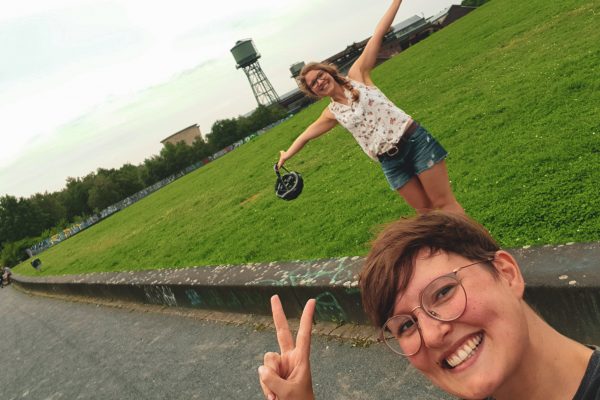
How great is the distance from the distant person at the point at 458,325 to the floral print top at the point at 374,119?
1716mm

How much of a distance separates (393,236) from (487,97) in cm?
837

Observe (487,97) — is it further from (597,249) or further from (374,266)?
(374,266)

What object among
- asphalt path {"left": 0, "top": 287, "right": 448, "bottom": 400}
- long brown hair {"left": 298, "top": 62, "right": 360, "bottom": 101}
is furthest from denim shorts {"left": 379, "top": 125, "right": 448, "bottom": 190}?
asphalt path {"left": 0, "top": 287, "right": 448, "bottom": 400}

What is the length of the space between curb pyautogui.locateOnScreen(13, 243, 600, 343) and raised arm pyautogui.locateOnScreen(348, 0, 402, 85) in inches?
64.5

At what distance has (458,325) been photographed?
4.14 ft

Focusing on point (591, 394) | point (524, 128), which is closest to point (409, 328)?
point (591, 394)

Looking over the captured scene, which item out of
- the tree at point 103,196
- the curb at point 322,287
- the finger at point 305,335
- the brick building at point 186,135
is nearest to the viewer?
the finger at point 305,335

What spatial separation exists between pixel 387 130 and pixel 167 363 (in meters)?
3.55

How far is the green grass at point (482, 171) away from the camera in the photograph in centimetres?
398

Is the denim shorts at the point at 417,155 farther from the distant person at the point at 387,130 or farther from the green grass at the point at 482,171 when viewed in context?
the green grass at the point at 482,171

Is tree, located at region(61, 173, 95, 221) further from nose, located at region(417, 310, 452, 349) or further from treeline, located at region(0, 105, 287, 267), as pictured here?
nose, located at region(417, 310, 452, 349)

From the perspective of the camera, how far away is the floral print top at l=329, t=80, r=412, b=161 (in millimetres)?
3193

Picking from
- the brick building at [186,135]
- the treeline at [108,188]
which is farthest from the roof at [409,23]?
the brick building at [186,135]

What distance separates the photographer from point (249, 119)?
208 feet
